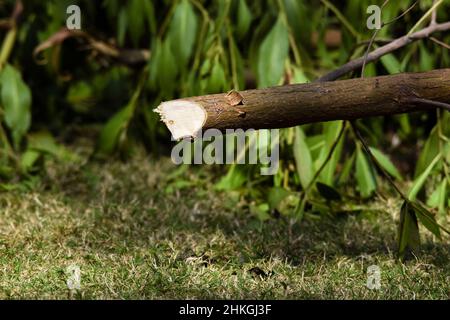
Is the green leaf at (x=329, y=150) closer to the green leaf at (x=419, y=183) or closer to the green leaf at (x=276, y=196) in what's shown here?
the green leaf at (x=276, y=196)

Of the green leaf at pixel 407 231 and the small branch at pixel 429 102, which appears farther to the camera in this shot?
the green leaf at pixel 407 231

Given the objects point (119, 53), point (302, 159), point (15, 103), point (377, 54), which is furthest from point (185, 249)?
point (119, 53)

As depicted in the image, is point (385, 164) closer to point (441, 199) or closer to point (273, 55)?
point (441, 199)

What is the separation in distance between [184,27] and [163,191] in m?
0.60

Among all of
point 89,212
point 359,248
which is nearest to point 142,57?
point 89,212

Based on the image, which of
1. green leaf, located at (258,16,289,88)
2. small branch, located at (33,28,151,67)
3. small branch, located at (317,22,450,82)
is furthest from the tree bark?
small branch, located at (33,28,151,67)

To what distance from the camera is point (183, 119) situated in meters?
1.95

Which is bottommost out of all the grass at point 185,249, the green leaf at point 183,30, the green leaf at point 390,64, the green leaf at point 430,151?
the grass at point 185,249

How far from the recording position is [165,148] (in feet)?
11.9

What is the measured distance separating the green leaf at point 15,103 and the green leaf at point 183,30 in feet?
1.87

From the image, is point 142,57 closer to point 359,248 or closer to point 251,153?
point 251,153

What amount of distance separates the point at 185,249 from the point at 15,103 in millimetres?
1187

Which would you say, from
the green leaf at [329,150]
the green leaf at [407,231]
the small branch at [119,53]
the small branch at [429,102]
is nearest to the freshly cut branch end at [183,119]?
the small branch at [429,102]

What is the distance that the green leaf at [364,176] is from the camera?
2.89 metres
